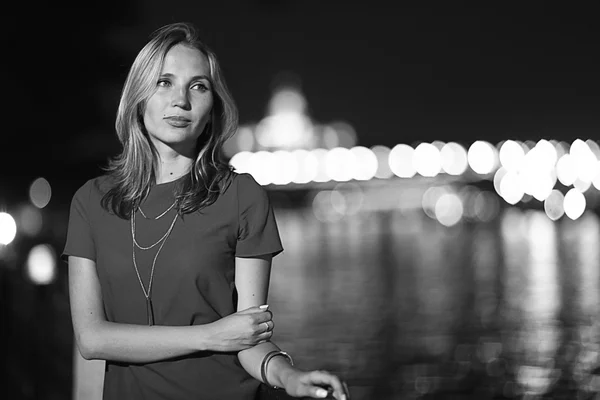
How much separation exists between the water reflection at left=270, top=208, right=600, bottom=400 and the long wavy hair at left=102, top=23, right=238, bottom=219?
323 inches

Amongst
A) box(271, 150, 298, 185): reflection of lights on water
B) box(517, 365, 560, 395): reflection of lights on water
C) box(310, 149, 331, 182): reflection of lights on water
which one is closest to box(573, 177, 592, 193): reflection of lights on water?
box(310, 149, 331, 182): reflection of lights on water

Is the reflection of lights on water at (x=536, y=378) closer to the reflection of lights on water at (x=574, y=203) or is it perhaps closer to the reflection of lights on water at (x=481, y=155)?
the reflection of lights on water at (x=574, y=203)

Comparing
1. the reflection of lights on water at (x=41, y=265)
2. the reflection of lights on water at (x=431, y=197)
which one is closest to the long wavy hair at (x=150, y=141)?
the reflection of lights on water at (x=41, y=265)

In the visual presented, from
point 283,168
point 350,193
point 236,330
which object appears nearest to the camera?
point 236,330

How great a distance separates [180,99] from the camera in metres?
2.98

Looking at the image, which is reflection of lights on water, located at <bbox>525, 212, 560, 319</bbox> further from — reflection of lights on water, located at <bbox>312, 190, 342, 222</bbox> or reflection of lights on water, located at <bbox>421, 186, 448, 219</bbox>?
reflection of lights on water, located at <bbox>312, 190, 342, 222</bbox>

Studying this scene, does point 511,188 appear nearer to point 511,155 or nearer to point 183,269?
point 511,155

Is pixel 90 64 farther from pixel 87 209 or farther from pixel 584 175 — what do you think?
pixel 584 175

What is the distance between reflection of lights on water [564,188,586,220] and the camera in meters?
139

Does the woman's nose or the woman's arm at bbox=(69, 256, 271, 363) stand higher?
the woman's nose

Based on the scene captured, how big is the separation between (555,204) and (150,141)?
525 feet

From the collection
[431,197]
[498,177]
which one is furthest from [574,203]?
[431,197]

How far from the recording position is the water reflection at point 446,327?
39.8ft

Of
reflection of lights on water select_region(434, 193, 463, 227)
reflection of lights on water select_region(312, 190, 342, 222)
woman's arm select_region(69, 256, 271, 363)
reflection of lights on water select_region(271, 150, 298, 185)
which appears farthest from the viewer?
reflection of lights on water select_region(271, 150, 298, 185)
